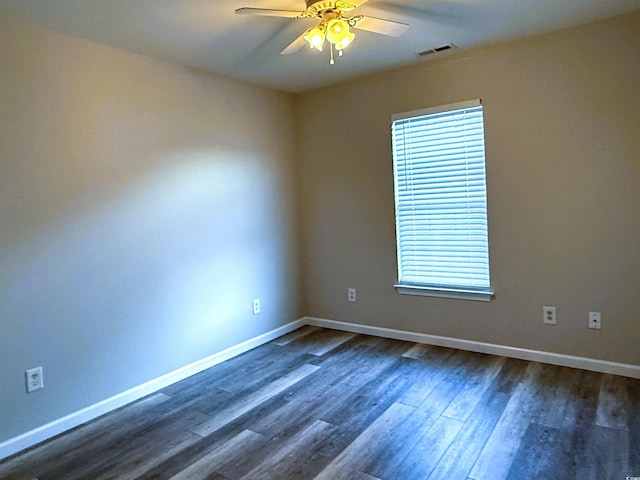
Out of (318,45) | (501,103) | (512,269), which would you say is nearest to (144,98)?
(318,45)

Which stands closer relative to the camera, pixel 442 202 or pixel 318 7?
pixel 318 7

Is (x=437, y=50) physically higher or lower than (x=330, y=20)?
higher

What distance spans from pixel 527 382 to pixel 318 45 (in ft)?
8.09

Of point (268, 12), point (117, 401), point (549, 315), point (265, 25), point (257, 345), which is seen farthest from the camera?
point (257, 345)

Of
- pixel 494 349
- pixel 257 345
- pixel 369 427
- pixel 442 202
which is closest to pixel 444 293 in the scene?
pixel 494 349

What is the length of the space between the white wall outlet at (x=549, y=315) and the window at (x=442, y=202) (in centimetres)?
39

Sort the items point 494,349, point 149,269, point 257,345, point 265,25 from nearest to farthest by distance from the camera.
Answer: point 265,25 < point 149,269 < point 494,349 < point 257,345

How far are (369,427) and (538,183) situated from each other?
2.06 metres

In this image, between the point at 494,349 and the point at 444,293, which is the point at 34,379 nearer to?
the point at 444,293

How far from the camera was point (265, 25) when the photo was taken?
2.58 metres

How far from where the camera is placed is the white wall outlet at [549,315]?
10.2 ft

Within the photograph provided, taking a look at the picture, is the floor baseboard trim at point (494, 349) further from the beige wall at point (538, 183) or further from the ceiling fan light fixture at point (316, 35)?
the ceiling fan light fixture at point (316, 35)

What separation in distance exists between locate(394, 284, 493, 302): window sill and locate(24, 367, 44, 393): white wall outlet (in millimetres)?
2674

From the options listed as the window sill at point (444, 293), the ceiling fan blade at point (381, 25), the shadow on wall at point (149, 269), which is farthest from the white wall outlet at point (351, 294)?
the ceiling fan blade at point (381, 25)
